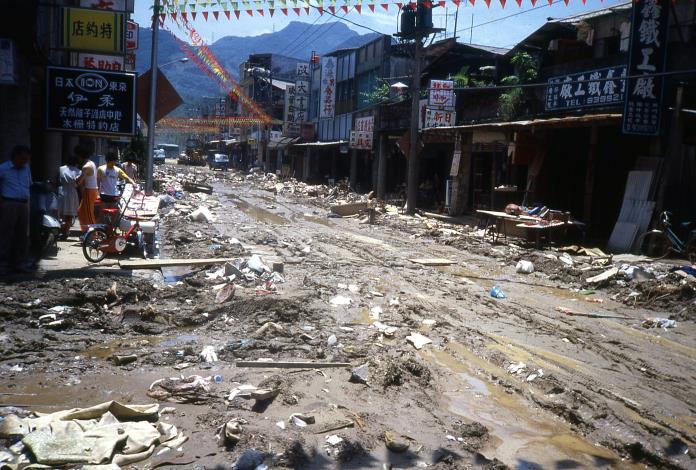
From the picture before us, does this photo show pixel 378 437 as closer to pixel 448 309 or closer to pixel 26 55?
pixel 448 309

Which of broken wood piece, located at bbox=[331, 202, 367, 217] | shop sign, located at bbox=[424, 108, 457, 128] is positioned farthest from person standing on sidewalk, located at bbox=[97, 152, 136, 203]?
shop sign, located at bbox=[424, 108, 457, 128]

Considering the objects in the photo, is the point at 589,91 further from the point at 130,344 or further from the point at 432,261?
the point at 130,344

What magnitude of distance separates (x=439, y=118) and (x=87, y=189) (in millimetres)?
16208

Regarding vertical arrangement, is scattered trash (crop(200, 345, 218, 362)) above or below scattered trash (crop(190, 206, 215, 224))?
below

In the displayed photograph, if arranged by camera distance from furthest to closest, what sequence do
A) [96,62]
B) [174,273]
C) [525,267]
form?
[96,62] → [525,267] → [174,273]

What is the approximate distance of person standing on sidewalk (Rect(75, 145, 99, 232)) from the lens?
11492mm

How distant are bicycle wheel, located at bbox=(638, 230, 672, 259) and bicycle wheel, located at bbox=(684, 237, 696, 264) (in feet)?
1.63

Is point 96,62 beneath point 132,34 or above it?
beneath

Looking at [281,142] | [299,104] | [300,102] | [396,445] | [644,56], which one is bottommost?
[396,445]

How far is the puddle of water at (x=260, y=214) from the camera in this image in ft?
68.6

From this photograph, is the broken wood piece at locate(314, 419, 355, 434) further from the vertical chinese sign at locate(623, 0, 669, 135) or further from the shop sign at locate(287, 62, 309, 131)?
the shop sign at locate(287, 62, 309, 131)

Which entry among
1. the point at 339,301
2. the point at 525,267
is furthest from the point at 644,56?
the point at 339,301

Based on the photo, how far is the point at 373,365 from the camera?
596 centimetres

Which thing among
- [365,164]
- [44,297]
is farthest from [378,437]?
[365,164]
